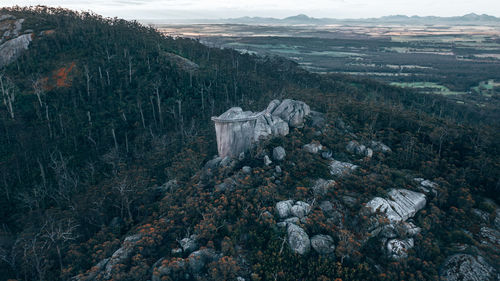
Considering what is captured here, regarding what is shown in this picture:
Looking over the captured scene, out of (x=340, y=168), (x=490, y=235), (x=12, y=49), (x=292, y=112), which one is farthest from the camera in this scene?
(x=12, y=49)

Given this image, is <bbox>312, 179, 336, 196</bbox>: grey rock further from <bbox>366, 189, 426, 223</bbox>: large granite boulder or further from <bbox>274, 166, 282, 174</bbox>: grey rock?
<bbox>274, 166, 282, 174</bbox>: grey rock

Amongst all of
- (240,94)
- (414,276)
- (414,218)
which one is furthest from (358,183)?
(240,94)

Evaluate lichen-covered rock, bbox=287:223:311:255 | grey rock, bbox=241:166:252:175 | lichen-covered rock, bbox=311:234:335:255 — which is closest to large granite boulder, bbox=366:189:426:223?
lichen-covered rock, bbox=311:234:335:255

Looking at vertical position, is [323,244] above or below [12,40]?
below

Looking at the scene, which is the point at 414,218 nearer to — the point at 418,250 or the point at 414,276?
the point at 418,250

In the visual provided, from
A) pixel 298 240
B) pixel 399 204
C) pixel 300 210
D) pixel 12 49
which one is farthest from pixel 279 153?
pixel 12 49

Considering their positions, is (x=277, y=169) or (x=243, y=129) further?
(x=243, y=129)

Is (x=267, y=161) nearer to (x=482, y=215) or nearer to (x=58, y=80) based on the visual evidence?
(x=482, y=215)
